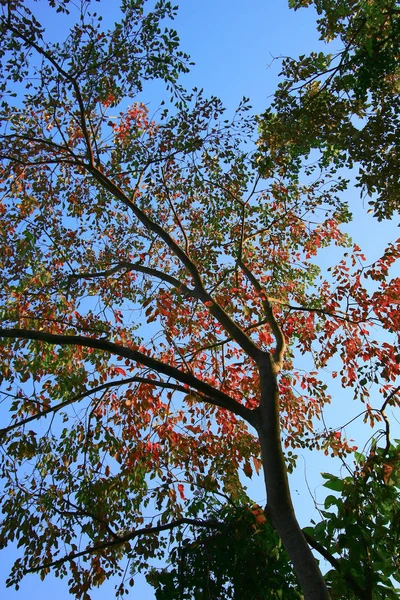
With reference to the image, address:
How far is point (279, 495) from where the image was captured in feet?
15.9

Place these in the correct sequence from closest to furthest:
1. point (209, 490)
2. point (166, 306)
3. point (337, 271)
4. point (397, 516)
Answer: point (397, 516) → point (209, 490) → point (166, 306) → point (337, 271)

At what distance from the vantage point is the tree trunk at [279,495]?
13.6 feet

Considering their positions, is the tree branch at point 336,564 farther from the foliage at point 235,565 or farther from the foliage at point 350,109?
the foliage at point 350,109

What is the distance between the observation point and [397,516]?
4.48 metres

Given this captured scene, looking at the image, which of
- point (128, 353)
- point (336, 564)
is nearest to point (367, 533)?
point (336, 564)

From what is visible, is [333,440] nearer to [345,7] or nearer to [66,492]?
[66,492]

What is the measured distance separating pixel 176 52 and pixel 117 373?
4959 mm

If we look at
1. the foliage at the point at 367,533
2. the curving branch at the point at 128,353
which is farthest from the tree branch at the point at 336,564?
the curving branch at the point at 128,353

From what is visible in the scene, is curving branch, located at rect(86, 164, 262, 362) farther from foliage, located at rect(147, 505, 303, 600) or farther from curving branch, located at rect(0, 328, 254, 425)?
foliage, located at rect(147, 505, 303, 600)

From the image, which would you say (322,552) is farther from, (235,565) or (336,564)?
(235,565)

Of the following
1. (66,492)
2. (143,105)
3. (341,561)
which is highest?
(143,105)

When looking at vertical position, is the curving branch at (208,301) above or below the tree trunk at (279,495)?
above

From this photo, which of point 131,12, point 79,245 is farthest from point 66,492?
point 131,12

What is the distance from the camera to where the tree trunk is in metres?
4.14
